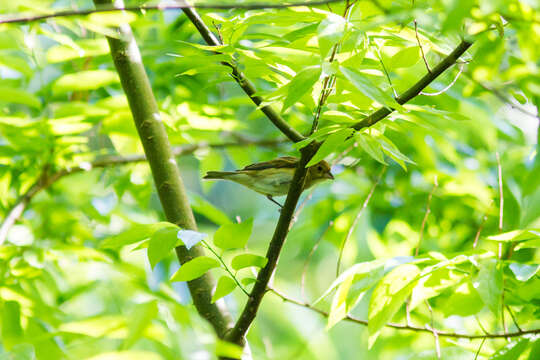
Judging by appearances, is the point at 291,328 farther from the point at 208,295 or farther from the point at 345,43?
the point at 345,43

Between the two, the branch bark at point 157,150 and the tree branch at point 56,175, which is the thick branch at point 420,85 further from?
the tree branch at point 56,175

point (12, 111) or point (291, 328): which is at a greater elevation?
point (12, 111)

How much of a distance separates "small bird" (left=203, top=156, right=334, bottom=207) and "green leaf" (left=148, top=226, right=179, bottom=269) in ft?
6.65

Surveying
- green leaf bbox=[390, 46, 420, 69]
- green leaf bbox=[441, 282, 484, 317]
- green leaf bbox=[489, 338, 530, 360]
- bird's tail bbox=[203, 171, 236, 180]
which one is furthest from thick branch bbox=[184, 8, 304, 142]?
bird's tail bbox=[203, 171, 236, 180]

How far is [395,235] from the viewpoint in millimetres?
3264

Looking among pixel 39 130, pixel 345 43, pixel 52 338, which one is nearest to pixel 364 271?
pixel 345 43

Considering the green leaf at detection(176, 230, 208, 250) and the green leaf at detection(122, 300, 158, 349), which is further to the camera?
the green leaf at detection(176, 230, 208, 250)

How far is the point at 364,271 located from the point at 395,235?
1.49 meters

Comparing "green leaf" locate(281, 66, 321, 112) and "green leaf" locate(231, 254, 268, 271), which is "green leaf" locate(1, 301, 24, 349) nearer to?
"green leaf" locate(231, 254, 268, 271)

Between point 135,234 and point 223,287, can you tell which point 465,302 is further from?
point 135,234

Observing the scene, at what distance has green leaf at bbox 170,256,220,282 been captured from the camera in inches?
64.8

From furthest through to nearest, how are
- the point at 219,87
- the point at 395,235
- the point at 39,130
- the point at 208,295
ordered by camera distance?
the point at 219,87
the point at 395,235
the point at 39,130
the point at 208,295

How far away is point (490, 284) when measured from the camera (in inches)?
65.9

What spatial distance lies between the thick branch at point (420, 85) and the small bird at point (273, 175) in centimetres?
206
